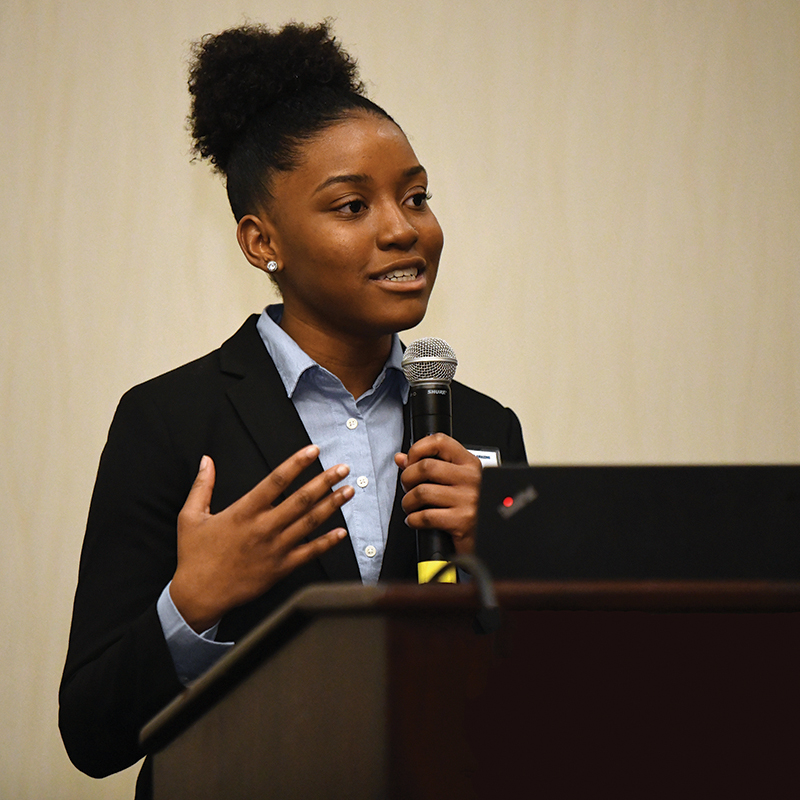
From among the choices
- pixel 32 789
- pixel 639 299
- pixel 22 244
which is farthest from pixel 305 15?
pixel 32 789

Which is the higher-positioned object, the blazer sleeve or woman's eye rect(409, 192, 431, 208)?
woman's eye rect(409, 192, 431, 208)

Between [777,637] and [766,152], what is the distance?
2.01 m

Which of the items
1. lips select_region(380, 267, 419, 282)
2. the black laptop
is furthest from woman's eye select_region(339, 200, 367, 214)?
the black laptop

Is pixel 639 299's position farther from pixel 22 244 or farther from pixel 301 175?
pixel 22 244

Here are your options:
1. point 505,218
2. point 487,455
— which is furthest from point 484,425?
point 505,218

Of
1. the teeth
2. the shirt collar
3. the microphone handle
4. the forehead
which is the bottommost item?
the microphone handle

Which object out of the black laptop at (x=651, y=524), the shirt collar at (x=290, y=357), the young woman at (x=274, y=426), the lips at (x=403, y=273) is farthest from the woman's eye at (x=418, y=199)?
the black laptop at (x=651, y=524)

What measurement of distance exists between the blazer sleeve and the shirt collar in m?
0.19

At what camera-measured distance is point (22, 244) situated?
2.13 meters

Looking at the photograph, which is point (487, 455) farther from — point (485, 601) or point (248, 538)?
point (485, 601)

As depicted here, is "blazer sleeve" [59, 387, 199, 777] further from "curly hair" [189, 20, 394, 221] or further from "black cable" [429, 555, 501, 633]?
"black cable" [429, 555, 501, 633]

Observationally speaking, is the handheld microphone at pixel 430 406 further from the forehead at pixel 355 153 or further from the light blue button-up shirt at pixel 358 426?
the forehead at pixel 355 153

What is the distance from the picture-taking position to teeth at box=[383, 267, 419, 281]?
4.28ft

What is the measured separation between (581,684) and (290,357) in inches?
32.7
